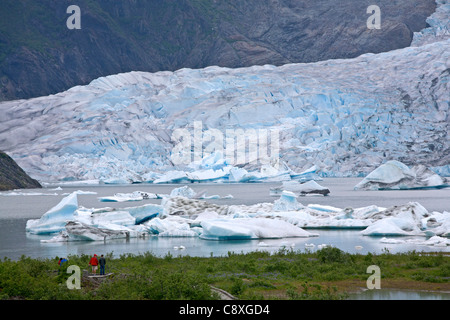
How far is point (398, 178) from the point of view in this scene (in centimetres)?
4319

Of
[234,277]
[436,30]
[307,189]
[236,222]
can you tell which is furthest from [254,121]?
[234,277]

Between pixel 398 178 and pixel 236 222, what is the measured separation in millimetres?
25103

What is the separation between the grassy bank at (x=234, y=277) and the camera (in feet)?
30.8

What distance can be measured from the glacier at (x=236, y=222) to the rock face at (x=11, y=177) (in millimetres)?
33838

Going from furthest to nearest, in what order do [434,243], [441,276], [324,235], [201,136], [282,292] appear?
[201,136]
[324,235]
[434,243]
[441,276]
[282,292]

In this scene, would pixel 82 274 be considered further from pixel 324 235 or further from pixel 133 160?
pixel 133 160

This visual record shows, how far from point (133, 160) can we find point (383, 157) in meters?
27.3

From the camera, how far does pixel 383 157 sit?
6088 centimetres

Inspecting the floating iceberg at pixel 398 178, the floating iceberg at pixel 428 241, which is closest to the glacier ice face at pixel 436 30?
the floating iceberg at pixel 398 178

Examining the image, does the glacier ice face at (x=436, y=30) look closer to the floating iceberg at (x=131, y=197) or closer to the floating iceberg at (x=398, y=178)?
the floating iceberg at (x=398, y=178)

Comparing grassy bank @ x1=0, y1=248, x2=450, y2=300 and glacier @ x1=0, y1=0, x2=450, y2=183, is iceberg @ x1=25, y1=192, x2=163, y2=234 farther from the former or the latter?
glacier @ x1=0, y1=0, x2=450, y2=183

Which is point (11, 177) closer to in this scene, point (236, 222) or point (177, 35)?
point (236, 222)

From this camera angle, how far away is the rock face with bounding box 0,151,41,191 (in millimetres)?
55969
